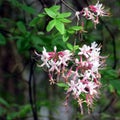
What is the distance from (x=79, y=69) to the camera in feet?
6.02

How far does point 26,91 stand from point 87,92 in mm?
3705

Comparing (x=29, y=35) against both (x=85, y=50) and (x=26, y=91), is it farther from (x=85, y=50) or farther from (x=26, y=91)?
(x=26, y=91)

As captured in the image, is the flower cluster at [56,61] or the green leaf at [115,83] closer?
the flower cluster at [56,61]

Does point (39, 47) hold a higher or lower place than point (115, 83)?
higher

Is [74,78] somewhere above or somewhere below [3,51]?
below

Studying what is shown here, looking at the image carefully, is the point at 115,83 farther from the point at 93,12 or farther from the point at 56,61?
the point at 56,61

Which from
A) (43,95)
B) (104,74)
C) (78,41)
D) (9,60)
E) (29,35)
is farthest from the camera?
(9,60)

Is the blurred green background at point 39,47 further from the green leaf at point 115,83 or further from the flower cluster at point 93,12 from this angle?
the flower cluster at point 93,12

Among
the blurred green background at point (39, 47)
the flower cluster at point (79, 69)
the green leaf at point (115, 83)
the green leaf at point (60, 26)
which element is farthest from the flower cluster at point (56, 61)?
the green leaf at point (115, 83)

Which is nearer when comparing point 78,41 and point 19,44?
point 78,41

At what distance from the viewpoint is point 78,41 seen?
2229 mm

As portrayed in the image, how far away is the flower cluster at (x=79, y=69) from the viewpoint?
1.81 metres

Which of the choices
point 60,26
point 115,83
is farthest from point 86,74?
point 115,83

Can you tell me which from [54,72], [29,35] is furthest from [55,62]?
[29,35]
